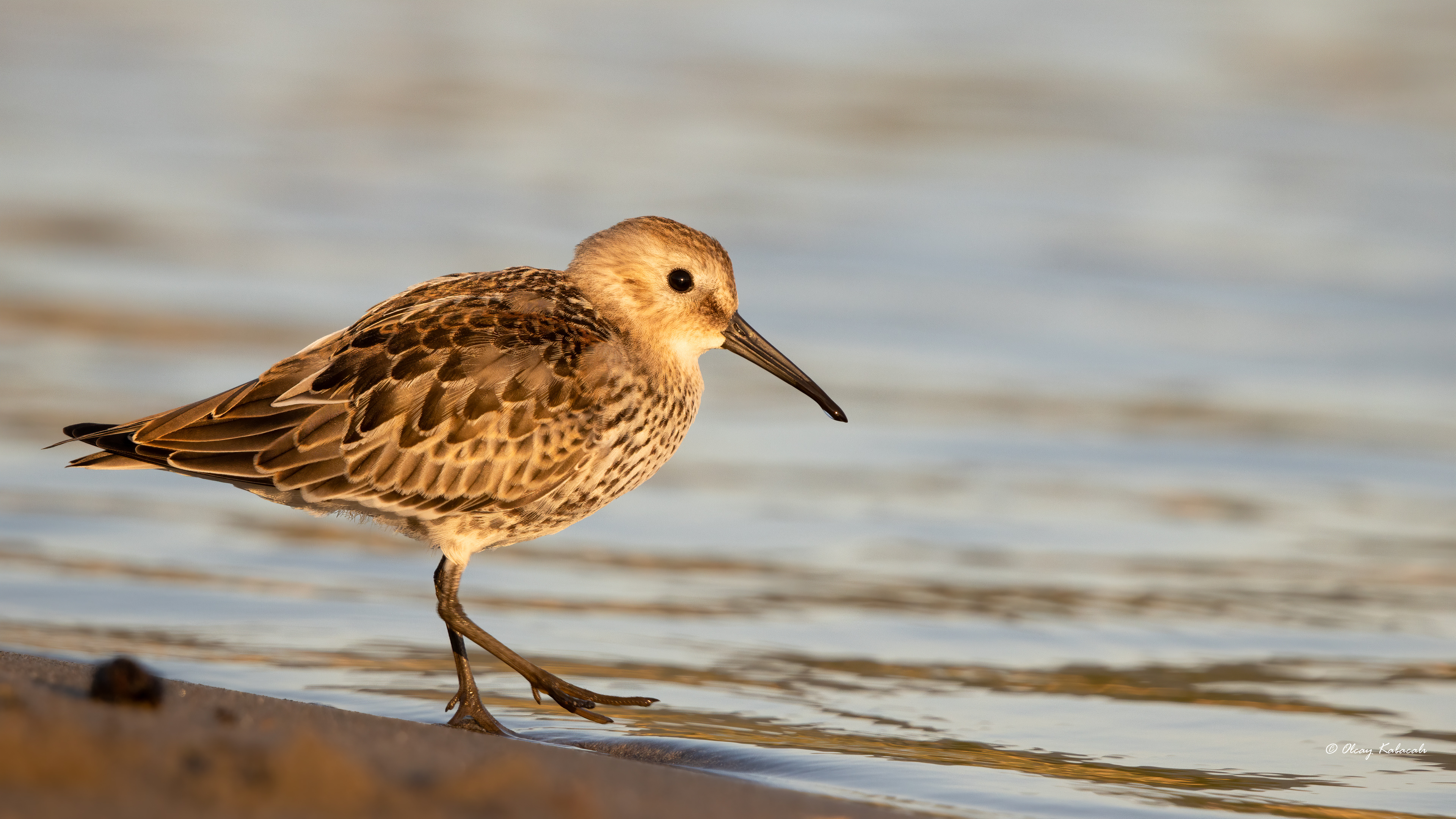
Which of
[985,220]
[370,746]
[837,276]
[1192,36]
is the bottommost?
[370,746]

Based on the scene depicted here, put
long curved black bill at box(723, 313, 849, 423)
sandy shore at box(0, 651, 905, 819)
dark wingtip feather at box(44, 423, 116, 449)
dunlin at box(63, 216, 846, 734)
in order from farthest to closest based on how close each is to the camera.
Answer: long curved black bill at box(723, 313, 849, 423)
dunlin at box(63, 216, 846, 734)
dark wingtip feather at box(44, 423, 116, 449)
sandy shore at box(0, 651, 905, 819)

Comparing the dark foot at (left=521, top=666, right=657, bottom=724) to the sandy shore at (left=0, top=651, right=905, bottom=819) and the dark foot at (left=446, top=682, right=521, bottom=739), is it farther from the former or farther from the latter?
the sandy shore at (left=0, top=651, right=905, bottom=819)

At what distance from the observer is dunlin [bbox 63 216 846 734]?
256 inches

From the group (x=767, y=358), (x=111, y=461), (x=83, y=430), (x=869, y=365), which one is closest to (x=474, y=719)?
(x=111, y=461)

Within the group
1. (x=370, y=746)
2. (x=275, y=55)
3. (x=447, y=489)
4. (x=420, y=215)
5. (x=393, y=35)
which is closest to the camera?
(x=370, y=746)

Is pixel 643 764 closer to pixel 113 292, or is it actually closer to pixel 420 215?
pixel 113 292

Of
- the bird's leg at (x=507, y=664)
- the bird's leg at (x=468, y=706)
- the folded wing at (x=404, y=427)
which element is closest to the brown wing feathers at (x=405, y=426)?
the folded wing at (x=404, y=427)

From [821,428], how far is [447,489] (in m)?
4.56

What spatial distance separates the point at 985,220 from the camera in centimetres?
1528

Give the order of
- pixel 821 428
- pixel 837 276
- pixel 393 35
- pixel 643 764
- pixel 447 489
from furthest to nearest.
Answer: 1. pixel 393 35
2. pixel 837 276
3. pixel 821 428
4. pixel 447 489
5. pixel 643 764

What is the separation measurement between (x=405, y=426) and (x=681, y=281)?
4.16ft

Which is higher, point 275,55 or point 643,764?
point 275,55

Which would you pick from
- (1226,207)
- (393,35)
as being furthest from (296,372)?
(393,35)

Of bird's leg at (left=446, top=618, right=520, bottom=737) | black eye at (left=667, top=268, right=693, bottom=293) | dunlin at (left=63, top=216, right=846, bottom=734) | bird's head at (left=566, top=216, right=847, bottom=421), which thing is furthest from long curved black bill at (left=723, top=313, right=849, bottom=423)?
bird's leg at (left=446, top=618, right=520, bottom=737)
